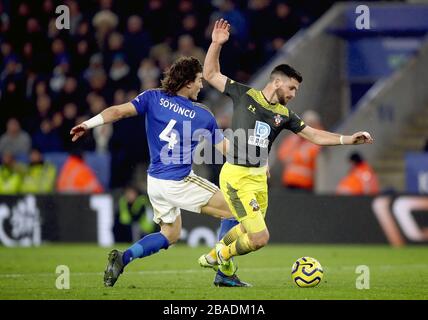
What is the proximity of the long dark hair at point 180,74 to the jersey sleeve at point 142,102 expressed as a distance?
0.72ft

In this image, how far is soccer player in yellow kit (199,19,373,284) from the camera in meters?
10.4

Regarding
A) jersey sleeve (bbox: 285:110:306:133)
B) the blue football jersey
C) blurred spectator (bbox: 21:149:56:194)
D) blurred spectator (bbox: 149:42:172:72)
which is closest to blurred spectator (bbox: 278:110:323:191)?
blurred spectator (bbox: 149:42:172:72)

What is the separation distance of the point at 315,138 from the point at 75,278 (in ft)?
9.86

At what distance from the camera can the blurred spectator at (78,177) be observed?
18812 mm

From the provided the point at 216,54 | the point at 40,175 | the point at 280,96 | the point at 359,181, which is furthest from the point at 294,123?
the point at 40,175

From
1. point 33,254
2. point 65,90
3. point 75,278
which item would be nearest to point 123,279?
point 75,278

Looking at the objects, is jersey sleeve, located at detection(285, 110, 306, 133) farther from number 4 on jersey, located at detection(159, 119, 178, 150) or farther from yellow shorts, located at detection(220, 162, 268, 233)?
number 4 on jersey, located at detection(159, 119, 178, 150)

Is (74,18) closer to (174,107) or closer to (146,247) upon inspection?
(174,107)

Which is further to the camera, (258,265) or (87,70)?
(87,70)

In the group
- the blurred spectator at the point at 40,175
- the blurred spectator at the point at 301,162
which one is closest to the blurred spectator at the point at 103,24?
the blurred spectator at the point at 40,175

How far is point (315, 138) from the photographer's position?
10797 millimetres

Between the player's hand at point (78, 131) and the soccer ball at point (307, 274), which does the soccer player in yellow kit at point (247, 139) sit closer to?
the soccer ball at point (307, 274)

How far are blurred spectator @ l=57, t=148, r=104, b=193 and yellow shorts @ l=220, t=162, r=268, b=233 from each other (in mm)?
8491
